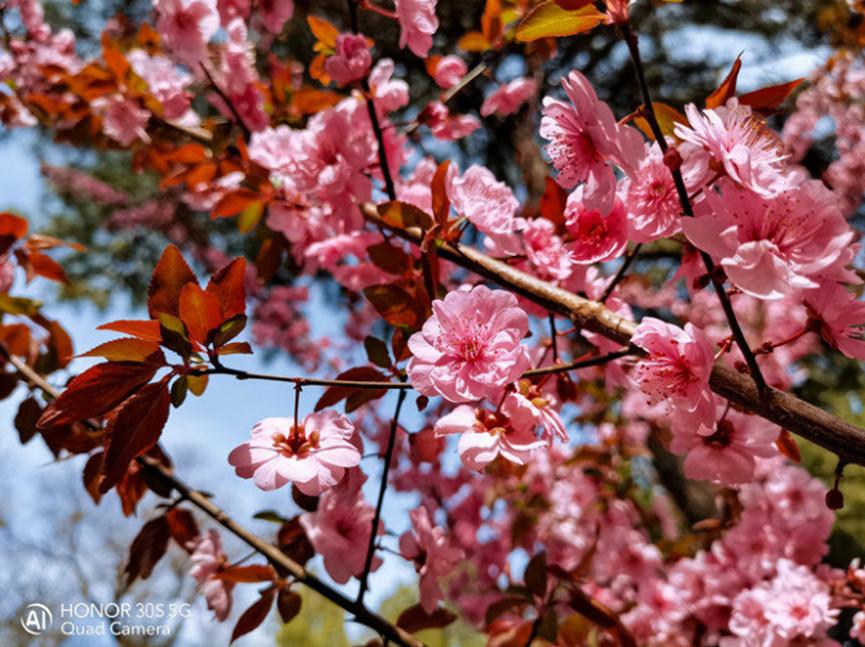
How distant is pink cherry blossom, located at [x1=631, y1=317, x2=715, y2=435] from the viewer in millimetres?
504

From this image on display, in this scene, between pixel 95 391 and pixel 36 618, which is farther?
pixel 36 618

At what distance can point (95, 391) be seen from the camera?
1.67ft

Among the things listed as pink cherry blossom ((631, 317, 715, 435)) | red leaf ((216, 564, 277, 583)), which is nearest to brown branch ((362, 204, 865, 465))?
pink cherry blossom ((631, 317, 715, 435))

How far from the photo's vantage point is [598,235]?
63cm

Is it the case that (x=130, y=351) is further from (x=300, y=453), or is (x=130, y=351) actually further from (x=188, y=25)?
(x=188, y=25)

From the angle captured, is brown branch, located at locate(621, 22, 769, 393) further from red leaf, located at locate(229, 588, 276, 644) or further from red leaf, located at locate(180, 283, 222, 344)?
red leaf, located at locate(229, 588, 276, 644)

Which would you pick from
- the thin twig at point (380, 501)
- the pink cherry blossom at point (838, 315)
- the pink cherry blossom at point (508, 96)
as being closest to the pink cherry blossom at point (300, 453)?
the thin twig at point (380, 501)

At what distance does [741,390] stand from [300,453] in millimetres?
369

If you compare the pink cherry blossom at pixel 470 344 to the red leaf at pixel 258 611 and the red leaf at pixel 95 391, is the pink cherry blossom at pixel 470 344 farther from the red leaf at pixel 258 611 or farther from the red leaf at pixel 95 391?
the red leaf at pixel 258 611

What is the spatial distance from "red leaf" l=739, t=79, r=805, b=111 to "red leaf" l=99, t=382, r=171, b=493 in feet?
1.79

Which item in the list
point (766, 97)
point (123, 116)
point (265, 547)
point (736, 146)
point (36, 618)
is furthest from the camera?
point (123, 116)

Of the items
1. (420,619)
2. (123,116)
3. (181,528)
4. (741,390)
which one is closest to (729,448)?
(741,390)

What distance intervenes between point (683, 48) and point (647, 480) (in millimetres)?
2371

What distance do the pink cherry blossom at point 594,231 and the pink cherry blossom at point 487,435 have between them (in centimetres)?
18
